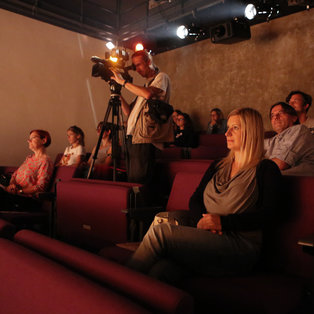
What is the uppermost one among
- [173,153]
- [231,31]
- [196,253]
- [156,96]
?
[231,31]

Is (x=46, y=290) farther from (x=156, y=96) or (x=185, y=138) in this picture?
(x=185, y=138)

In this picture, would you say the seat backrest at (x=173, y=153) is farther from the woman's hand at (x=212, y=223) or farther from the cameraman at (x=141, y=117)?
the woman's hand at (x=212, y=223)

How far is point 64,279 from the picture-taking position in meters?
0.52

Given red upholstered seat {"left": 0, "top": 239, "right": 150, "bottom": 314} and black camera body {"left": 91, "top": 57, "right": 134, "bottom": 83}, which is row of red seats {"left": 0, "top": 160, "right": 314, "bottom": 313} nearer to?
red upholstered seat {"left": 0, "top": 239, "right": 150, "bottom": 314}

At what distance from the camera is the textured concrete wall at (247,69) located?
4.43 meters

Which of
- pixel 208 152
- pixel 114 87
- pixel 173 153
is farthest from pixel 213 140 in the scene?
pixel 114 87

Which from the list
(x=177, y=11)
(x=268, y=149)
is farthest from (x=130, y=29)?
(x=268, y=149)

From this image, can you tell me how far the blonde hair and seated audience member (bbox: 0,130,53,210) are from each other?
1.82 m

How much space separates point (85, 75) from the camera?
16.2 ft

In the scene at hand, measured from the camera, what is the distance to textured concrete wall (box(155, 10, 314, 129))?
443 cm

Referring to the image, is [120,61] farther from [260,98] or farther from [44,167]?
[260,98]

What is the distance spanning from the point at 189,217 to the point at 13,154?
354 cm

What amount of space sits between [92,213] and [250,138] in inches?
40.2

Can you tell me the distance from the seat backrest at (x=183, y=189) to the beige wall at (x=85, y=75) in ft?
10.5
